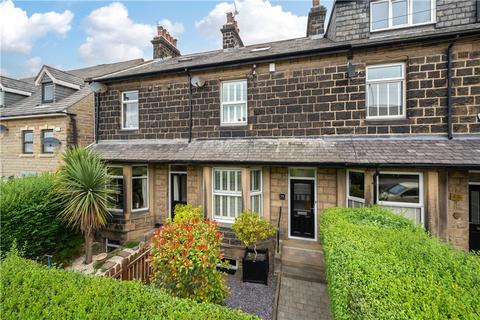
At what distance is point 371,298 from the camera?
233 cm

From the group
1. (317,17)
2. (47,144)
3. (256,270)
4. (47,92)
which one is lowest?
→ (256,270)

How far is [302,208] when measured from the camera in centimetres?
745

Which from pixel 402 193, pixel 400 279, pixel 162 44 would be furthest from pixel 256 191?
pixel 162 44

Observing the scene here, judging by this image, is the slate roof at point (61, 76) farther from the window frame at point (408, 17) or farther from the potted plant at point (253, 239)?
the window frame at point (408, 17)

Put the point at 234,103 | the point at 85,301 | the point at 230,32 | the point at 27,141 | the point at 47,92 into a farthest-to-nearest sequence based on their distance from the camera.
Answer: the point at 47,92 → the point at 27,141 → the point at 230,32 → the point at 234,103 → the point at 85,301

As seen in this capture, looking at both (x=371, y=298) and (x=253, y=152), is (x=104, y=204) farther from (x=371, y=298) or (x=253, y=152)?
(x=371, y=298)

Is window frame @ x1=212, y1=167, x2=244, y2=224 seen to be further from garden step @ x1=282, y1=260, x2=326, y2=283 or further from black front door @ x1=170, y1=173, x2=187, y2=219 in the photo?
garden step @ x1=282, y1=260, x2=326, y2=283

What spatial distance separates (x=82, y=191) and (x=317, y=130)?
8044 mm

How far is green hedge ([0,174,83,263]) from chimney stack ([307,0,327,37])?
489 inches

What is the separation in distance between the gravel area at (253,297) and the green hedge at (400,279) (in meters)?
2.70

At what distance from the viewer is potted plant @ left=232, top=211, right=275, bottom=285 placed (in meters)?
6.21

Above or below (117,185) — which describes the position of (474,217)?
below

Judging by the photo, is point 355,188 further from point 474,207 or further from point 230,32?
point 230,32

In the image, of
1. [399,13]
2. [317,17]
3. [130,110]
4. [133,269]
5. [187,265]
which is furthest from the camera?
[317,17]
